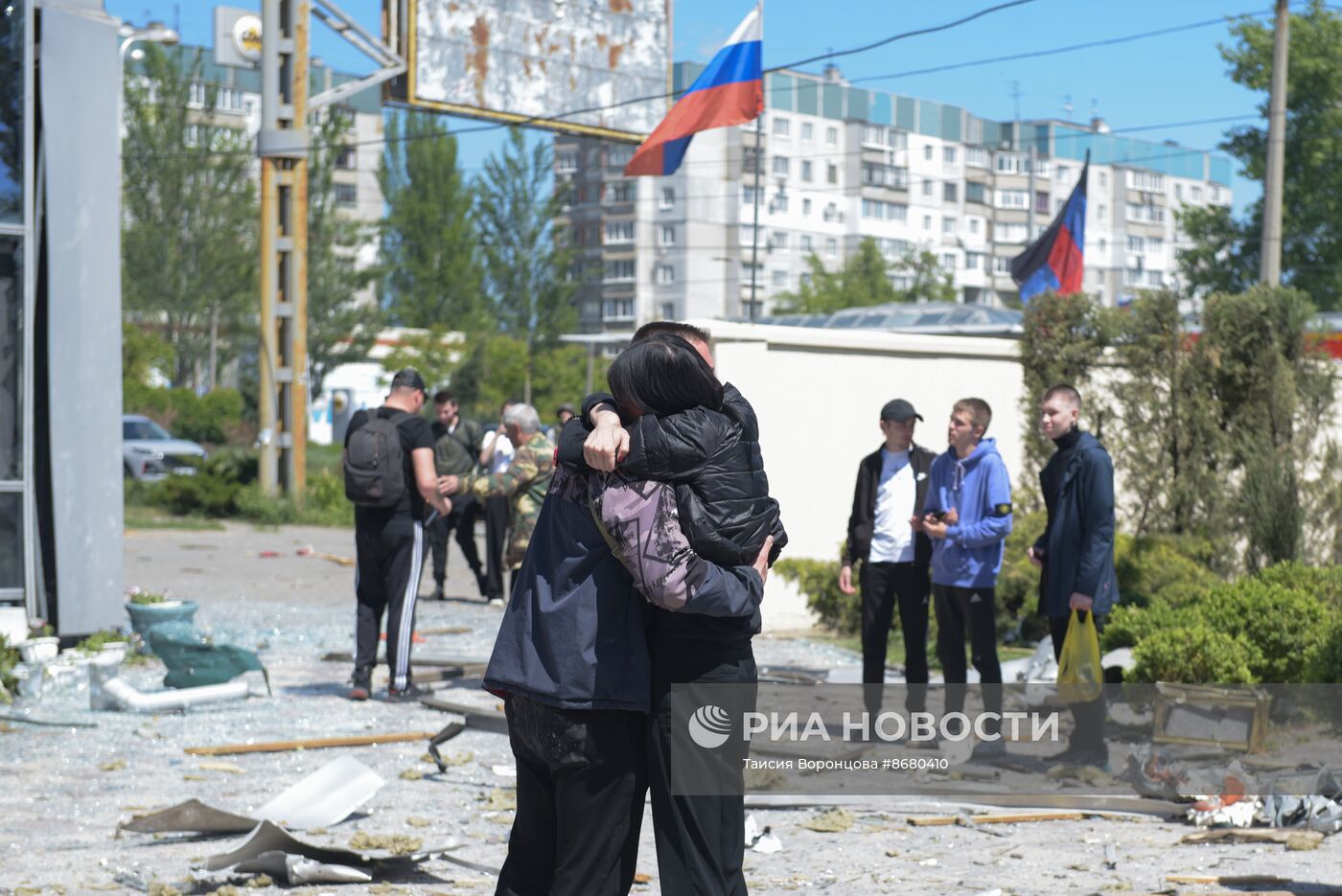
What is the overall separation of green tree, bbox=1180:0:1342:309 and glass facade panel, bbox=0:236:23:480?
34340 mm

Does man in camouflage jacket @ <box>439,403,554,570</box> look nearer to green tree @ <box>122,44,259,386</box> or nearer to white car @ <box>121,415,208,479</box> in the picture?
white car @ <box>121,415,208,479</box>

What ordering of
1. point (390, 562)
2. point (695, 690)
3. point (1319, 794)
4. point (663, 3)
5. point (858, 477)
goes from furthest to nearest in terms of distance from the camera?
1. point (663, 3)
2. point (390, 562)
3. point (858, 477)
4. point (1319, 794)
5. point (695, 690)

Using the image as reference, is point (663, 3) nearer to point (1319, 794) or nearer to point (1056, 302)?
point (1056, 302)

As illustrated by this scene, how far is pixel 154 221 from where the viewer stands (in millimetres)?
49062

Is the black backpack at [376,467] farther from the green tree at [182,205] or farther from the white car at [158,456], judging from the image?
the green tree at [182,205]

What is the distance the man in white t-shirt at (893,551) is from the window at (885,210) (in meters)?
113

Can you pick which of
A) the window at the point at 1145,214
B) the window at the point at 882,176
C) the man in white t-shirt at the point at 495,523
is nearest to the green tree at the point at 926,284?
the window at the point at 882,176

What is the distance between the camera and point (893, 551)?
8430 millimetres

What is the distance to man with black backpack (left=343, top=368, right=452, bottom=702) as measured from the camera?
9.26 meters

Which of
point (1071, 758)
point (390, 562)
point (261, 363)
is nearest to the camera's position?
point (1071, 758)

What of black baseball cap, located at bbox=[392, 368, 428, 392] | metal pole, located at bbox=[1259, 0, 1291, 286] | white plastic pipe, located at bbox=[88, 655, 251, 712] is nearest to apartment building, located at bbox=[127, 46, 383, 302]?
metal pole, located at bbox=[1259, 0, 1291, 286]

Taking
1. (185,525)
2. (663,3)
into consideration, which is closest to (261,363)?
(185,525)

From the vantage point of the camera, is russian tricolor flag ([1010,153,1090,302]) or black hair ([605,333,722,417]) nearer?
black hair ([605,333,722,417])

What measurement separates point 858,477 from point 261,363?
17174 millimetres
